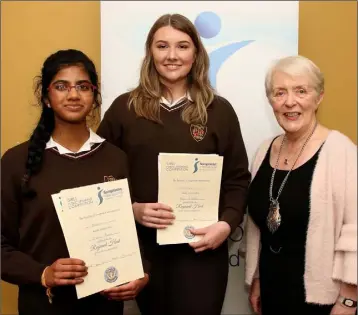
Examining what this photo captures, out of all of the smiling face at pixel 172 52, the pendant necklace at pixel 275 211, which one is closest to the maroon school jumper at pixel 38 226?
the smiling face at pixel 172 52

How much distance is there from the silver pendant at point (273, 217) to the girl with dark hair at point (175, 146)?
0.18m

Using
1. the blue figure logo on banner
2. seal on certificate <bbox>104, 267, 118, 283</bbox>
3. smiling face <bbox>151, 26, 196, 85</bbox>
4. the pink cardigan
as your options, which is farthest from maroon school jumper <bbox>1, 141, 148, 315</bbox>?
the blue figure logo on banner

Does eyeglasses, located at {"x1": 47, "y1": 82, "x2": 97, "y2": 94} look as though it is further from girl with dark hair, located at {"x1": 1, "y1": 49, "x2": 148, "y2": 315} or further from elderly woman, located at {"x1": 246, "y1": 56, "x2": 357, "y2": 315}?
elderly woman, located at {"x1": 246, "y1": 56, "x2": 357, "y2": 315}

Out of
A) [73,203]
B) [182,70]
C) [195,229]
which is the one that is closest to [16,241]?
[73,203]

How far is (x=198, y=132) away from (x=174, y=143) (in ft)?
0.44

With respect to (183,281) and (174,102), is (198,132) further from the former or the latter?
(183,281)

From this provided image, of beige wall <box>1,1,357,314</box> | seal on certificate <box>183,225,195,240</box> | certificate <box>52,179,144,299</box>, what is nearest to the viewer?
certificate <box>52,179,144,299</box>

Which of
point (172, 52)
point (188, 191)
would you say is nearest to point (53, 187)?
point (188, 191)

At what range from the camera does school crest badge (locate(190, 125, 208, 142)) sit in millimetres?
2000

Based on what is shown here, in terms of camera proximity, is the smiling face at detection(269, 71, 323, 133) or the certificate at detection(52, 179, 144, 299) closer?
the certificate at detection(52, 179, 144, 299)

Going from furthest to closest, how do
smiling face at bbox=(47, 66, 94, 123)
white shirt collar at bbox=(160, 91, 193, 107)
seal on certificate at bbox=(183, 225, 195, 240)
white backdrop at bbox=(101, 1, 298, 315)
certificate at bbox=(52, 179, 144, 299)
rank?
white backdrop at bbox=(101, 1, 298, 315)
white shirt collar at bbox=(160, 91, 193, 107)
seal on certificate at bbox=(183, 225, 195, 240)
smiling face at bbox=(47, 66, 94, 123)
certificate at bbox=(52, 179, 144, 299)

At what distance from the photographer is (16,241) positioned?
1679mm

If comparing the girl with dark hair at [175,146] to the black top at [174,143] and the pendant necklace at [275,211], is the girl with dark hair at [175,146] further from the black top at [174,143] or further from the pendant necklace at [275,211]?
the pendant necklace at [275,211]

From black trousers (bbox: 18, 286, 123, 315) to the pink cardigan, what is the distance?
0.90 meters
